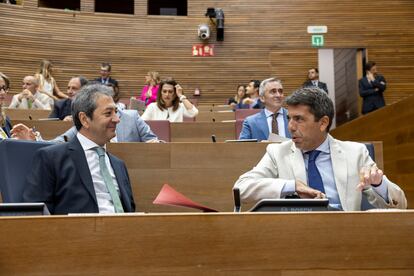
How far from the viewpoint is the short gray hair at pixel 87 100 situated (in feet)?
6.07

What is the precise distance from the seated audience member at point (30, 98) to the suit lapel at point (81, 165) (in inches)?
130

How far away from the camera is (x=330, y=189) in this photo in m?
1.60

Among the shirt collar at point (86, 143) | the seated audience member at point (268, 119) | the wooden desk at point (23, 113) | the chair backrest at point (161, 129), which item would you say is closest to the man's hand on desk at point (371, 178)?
the shirt collar at point (86, 143)

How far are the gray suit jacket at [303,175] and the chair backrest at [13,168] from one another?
0.66 m

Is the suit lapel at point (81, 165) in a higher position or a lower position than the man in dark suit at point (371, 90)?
lower

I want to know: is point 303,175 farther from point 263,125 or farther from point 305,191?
point 263,125

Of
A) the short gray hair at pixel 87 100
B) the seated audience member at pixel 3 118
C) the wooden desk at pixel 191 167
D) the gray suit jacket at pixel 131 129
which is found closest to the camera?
the short gray hair at pixel 87 100

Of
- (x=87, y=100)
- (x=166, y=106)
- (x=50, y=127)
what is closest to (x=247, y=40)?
(x=166, y=106)

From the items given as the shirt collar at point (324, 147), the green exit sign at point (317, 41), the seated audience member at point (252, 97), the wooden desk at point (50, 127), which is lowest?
the shirt collar at point (324, 147)

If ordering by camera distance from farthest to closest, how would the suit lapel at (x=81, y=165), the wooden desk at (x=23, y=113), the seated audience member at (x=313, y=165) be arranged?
the wooden desk at (x=23, y=113) < the suit lapel at (x=81, y=165) < the seated audience member at (x=313, y=165)

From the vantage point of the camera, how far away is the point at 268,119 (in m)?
3.07

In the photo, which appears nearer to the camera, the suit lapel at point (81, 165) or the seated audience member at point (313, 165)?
the seated audience member at point (313, 165)

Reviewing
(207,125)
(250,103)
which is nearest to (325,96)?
(207,125)

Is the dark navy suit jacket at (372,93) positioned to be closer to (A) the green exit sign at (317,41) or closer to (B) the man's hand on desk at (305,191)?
(A) the green exit sign at (317,41)
